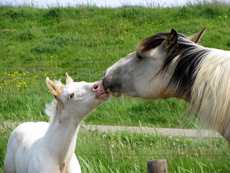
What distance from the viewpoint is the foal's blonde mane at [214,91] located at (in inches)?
80.7

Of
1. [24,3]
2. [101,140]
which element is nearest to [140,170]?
[101,140]

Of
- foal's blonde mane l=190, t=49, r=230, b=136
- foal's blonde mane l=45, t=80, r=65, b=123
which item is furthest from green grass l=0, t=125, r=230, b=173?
foal's blonde mane l=190, t=49, r=230, b=136

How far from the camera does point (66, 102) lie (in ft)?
9.27

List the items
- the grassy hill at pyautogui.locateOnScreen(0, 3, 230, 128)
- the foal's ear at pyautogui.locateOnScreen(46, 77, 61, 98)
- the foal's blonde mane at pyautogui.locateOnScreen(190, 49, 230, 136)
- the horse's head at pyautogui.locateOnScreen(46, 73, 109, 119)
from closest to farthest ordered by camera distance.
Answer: the foal's blonde mane at pyautogui.locateOnScreen(190, 49, 230, 136) < the horse's head at pyautogui.locateOnScreen(46, 73, 109, 119) < the foal's ear at pyautogui.locateOnScreen(46, 77, 61, 98) < the grassy hill at pyautogui.locateOnScreen(0, 3, 230, 128)

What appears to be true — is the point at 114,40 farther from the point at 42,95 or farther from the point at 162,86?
the point at 162,86

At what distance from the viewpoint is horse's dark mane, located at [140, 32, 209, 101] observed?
2.23 m

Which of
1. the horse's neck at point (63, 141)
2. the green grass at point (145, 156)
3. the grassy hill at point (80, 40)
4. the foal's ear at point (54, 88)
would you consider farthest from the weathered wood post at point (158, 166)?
the grassy hill at point (80, 40)

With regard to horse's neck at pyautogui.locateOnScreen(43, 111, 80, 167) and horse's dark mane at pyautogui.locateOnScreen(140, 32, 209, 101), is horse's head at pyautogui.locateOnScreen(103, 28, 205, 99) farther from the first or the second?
horse's neck at pyautogui.locateOnScreen(43, 111, 80, 167)

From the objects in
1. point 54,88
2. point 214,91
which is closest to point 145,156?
point 54,88

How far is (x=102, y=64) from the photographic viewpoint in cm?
912

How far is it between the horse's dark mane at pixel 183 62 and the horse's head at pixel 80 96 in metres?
0.69

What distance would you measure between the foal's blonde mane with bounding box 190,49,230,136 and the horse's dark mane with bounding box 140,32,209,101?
66mm

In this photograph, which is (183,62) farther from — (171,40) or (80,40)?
(80,40)

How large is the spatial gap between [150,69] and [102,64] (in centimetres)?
678
